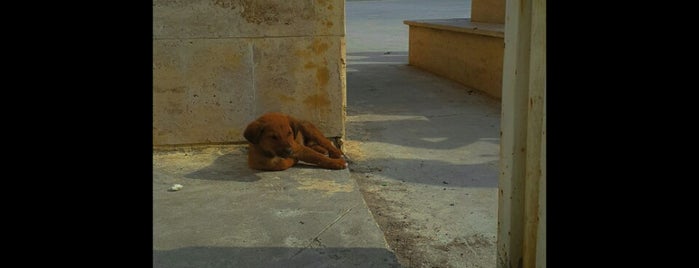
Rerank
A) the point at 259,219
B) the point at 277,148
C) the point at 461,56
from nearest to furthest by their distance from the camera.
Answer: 1. the point at 259,219
2. the point at 277,148
3. the point at 461,56

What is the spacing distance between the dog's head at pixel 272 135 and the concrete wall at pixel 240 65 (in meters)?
0.51

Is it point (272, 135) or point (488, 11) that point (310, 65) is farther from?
point (488, 11)

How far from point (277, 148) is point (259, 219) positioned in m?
0.93

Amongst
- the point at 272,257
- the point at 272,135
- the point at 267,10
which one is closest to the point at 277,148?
the point at 272,135

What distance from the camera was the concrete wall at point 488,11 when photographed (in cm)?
870

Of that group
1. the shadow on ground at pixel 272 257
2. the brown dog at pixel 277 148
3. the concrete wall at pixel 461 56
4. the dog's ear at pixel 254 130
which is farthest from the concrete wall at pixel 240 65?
the concrete wall at pixel 461 56

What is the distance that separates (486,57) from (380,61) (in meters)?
3.90

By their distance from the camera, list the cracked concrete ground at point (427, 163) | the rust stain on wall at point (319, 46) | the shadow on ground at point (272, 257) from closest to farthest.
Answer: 1. the shadow on ground at point (272, 257)
2. the cracked concrete ground at point (427, 163)
3. the rust stain on wall at point (319, 46)

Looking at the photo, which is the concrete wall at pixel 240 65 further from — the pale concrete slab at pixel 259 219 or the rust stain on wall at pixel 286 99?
the pale concrete slab at pixel 259 219

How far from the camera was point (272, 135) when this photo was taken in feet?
13.5

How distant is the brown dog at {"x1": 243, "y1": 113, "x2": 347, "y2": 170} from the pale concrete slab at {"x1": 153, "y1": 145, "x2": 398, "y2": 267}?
6 cm

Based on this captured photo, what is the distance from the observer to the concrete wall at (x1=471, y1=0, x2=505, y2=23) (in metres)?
8.70
